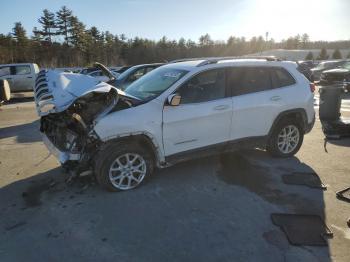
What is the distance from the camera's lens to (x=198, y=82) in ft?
17.8

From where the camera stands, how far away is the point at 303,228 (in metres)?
4.02

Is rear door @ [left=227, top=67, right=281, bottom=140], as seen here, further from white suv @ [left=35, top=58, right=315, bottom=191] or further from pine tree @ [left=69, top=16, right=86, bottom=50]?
pine tree @ [left=69, top=16, right=86, bottom=50]

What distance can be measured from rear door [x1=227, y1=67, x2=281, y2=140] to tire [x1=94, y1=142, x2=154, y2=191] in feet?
5.10

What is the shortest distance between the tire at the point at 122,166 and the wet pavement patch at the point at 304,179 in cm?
211

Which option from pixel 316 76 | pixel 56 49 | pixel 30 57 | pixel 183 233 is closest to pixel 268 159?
pixel 183 233

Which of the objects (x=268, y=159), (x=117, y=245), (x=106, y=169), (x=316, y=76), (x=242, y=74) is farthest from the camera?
(x=316, y=76)

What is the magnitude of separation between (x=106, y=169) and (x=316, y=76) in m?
23.9

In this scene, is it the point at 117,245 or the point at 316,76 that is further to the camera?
the point at 316,76

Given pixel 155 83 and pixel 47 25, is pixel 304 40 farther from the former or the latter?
pixel 155 83

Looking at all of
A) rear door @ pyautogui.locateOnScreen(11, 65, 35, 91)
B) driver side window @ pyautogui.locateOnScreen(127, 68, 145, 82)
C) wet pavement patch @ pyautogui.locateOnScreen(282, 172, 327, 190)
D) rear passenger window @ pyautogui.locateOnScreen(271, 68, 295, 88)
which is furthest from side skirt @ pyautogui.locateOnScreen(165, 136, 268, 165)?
rear door @ pyautogui.locateOnScreen(11, 65, 35, 91)

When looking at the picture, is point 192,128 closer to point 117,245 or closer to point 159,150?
point 159,150

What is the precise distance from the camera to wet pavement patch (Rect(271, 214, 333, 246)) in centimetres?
377

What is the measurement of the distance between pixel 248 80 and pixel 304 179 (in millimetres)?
1816

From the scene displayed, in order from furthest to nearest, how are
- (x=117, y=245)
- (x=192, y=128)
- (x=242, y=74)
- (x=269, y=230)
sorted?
(x=242, y=74), (x=192, y=128), (x=269, y=230), (x=117, y=245)
